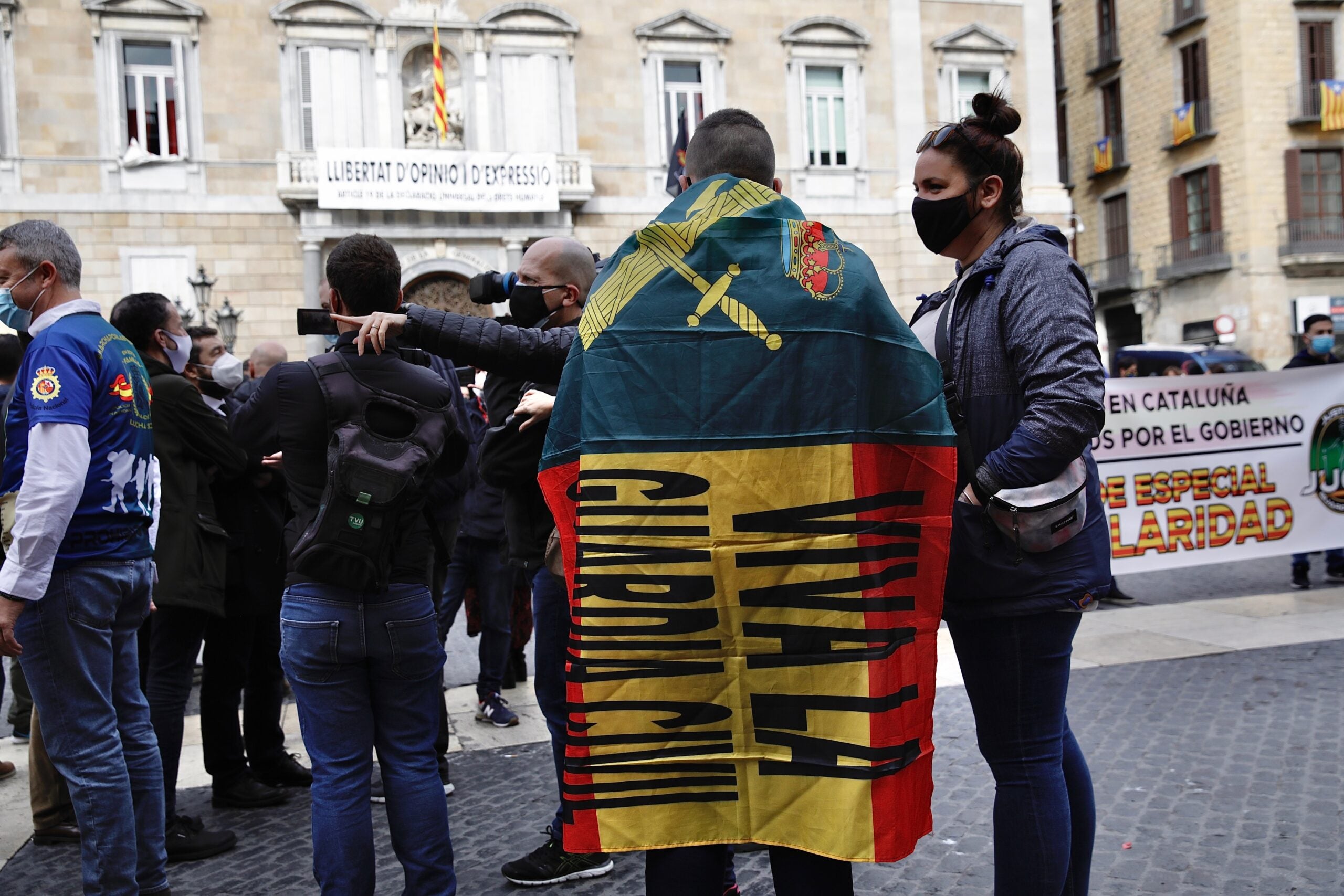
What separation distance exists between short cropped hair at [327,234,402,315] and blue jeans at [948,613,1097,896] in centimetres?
174

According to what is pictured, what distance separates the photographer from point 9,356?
4988 millimetres

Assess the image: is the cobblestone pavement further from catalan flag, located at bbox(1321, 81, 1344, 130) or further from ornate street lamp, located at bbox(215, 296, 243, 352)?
catalan flag, located at bbox(1321, 81, 1344, 130)

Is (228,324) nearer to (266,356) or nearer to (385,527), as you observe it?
(266,356)

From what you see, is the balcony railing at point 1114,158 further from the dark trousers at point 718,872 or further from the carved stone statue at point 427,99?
the dark trousers at point 718,872

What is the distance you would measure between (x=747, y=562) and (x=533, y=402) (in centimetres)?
138

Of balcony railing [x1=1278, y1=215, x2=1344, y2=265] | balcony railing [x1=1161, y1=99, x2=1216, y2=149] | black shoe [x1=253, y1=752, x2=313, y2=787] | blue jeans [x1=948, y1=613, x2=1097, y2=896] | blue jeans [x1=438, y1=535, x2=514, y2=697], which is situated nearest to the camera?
blue jeans [x1=948, y1=613, x2=1097, y2=896]

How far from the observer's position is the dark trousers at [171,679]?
388 centimetres

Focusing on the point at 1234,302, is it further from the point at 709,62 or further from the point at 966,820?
the point at 966,820

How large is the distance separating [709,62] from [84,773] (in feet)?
68.2

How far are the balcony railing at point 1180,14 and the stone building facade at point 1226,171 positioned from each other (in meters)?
0.04

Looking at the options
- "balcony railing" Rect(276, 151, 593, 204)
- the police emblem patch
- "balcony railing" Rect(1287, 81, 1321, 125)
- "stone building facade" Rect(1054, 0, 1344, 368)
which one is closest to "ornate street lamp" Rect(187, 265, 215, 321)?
"balcony railing" Rect(276, 151, 593, 204)

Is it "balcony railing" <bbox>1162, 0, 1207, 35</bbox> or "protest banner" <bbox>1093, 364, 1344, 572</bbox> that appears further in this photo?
"balcony railing" <bbox>1162, 0, 1207, 35</bbox>

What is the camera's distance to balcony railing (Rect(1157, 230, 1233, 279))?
30547 millimetres

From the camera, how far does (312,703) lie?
288cm
